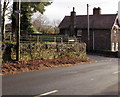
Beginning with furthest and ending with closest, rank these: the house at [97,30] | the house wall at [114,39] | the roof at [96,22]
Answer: the house wall at [114,39] < the roof at [96,22] < the house at [97,30]

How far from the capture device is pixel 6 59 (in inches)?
685

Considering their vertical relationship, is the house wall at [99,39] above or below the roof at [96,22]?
below

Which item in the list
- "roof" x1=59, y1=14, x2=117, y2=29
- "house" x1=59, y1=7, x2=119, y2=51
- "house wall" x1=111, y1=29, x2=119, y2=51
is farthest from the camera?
"house wall" x1=111, y1=29, x2=119, y2=51

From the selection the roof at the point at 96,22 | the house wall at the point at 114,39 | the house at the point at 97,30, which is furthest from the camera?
the house wall at the point at 114,39

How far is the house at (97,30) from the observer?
42656 millimetres

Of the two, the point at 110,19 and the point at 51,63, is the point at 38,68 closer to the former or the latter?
the point at 51,63

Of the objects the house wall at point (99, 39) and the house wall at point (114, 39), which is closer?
the house wall at point (99, 39)

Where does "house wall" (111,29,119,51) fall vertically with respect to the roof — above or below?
below

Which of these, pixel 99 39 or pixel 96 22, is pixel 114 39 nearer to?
pixel 99 39

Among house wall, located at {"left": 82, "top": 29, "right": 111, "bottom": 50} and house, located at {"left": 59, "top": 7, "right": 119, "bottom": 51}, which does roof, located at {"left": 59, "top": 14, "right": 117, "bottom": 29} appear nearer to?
house, located at {"left": 59, "top": 7, "right": 119, "bottom": 51}

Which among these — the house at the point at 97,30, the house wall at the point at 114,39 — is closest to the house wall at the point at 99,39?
the house at the point at 97,30

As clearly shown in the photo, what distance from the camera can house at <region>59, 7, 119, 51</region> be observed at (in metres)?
42.7

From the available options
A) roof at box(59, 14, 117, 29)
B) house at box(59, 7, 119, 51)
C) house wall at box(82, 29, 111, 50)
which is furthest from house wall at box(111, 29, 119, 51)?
roof at box(59, 14, 117, 29)

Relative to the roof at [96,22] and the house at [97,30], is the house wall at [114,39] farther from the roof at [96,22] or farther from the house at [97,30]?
the roof at [96,22]
